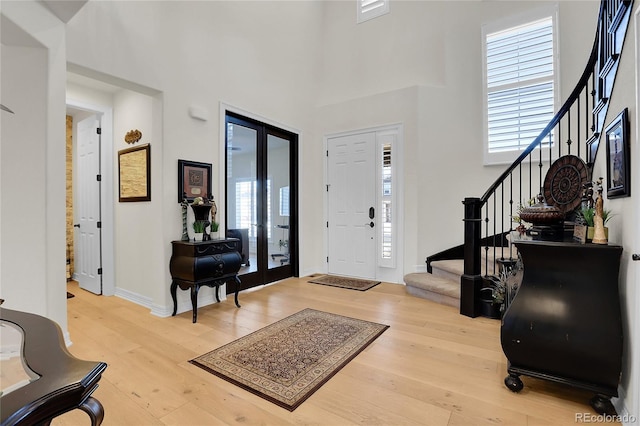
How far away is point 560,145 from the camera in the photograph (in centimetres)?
372

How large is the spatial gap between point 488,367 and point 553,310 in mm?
676

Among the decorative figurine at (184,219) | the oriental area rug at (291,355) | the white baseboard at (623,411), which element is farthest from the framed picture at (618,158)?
the decorative figurine at (184,219)

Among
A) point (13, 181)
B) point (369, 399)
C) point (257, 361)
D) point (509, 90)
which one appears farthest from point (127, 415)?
point (509, 90)

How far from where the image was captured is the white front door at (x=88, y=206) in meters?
4.24

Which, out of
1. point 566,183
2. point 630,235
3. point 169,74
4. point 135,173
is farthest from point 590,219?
point 135,173

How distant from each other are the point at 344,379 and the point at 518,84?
Answer: 4.40 meters

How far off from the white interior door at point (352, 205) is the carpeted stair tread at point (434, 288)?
33.1 inches

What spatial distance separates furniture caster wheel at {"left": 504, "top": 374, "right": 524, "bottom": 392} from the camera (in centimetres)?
194

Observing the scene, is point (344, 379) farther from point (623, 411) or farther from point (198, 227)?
point (198, 227)

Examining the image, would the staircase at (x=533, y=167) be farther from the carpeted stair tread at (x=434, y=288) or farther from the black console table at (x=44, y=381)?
the black console table at (x=44, y=381)

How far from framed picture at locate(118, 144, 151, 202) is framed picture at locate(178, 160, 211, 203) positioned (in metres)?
0.38

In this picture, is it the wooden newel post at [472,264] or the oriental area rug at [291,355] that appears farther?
the wooden newel post at [472,264]

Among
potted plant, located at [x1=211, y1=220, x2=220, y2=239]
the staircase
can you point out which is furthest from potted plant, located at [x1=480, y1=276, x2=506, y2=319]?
potted plant, located at [x1=211, y1=220, x2=220, y2=239]

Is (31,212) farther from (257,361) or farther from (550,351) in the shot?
(550,351)
